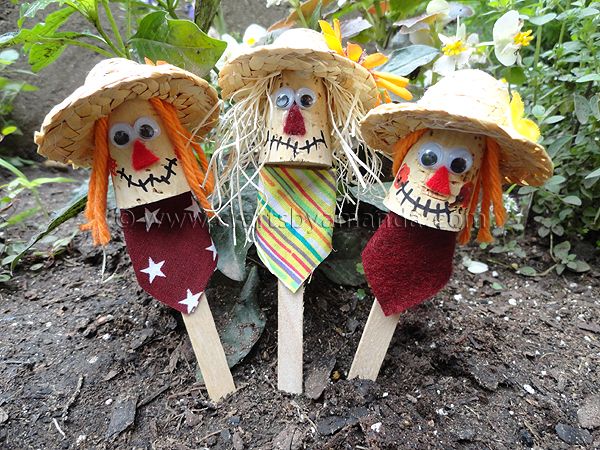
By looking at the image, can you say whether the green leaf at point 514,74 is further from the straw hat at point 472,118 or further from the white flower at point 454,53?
the straw hat at point 472,118

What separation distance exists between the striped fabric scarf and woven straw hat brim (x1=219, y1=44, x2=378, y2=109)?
0.51 ft

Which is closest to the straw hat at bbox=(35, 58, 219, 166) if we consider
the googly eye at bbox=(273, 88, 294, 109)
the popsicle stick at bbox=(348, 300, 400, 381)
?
the googly eye at bbox=(273, 88, 294, 109)

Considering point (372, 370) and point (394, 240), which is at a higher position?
point (394, 240)

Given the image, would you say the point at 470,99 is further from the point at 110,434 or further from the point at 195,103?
the point at 110,434

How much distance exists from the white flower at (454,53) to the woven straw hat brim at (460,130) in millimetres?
304

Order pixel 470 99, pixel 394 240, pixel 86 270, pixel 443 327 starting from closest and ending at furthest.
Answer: pixel 470 99 → pixel 394 240 → pixel 443 327 → pixel 86 270

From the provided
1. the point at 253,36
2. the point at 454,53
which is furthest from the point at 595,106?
the point at 253,36

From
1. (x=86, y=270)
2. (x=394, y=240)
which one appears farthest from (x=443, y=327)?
(x=86, y=270)

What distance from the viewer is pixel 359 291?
1035 mm

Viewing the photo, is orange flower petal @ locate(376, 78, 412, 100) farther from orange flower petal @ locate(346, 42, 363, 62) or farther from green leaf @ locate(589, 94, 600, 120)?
green leaf @ locate(589, 94, 600, 120)

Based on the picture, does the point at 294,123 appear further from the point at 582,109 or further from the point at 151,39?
the point at 582,109

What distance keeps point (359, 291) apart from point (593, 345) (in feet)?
1.65

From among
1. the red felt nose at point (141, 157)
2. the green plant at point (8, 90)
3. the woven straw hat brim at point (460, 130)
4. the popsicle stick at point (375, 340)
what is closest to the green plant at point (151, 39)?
the red felt nose at point (141, 157)

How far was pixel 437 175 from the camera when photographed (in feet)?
2.35
